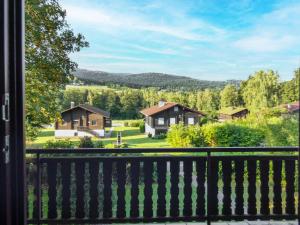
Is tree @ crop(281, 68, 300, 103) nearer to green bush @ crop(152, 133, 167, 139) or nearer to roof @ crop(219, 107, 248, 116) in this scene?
green bush @ crop(152, 133, 167, 139)

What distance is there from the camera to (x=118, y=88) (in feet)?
13.8

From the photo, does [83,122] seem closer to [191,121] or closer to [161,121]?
[161,121]

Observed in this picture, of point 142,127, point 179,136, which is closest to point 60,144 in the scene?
point 142,127

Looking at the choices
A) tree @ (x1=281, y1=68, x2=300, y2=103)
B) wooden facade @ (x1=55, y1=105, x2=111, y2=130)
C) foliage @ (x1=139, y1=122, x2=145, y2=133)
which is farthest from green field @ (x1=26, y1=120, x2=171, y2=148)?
tree @ (x1=281, y1=68, x2=300, y2=103)

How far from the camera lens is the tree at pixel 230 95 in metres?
4.33

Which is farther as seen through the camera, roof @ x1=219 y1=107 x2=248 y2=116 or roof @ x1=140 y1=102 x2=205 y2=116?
roof @ x1=219 y1=107 x2=248 y2=116

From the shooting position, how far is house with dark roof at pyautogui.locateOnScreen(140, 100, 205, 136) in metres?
4.17

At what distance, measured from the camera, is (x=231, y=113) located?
172 inches

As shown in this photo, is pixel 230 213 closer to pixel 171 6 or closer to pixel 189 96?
pixel 189 96

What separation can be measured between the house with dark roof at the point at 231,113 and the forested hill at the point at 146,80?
0.32 metres

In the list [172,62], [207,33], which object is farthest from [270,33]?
[172,62]

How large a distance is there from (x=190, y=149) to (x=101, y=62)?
1.97m

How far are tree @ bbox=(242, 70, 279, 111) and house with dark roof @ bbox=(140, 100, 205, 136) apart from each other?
0.62m

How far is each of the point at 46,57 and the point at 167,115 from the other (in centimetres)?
169
